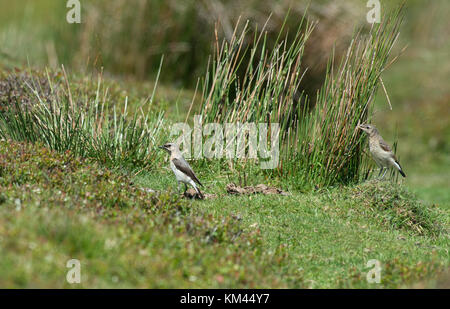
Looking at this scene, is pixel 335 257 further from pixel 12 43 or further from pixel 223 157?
pixel 12 43

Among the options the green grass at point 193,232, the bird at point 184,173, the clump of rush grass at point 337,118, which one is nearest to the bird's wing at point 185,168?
the bird at point 184,173

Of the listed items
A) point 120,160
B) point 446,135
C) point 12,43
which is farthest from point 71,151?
point 446,135

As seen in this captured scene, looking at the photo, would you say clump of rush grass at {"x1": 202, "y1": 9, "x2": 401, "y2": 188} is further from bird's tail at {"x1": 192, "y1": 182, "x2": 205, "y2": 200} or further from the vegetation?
bird's tail at {"x1": 192, "y1": 182, "x2": 205, "y2": 200}

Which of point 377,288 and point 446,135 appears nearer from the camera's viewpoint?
point 377,288

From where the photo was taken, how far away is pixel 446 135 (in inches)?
791

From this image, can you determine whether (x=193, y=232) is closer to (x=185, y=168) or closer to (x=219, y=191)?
(x=185, y=168)

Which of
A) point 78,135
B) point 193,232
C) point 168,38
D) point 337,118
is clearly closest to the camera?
point 193,232

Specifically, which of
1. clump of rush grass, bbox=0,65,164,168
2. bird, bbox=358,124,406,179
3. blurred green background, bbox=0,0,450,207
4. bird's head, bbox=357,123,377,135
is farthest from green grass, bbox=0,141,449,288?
blurred green background, bbox=0,0,450,207

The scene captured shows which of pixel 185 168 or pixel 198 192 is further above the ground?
pixel 185 168

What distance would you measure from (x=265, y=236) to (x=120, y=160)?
122 inches

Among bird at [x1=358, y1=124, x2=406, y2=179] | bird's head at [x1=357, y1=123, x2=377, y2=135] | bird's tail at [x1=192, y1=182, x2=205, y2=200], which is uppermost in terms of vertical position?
bird's head at [x1=357, y1=123, x2=377, y2=135]

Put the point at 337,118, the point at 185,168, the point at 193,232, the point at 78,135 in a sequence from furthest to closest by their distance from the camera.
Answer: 1. the point at 337,118
2. the point at 78,135
3. the point at 185,168
4. the point at 193,232

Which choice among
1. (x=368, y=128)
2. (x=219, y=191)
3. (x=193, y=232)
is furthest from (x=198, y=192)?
(x=368, y=128)

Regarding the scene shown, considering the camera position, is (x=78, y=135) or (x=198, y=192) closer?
(x=198, y=192)
